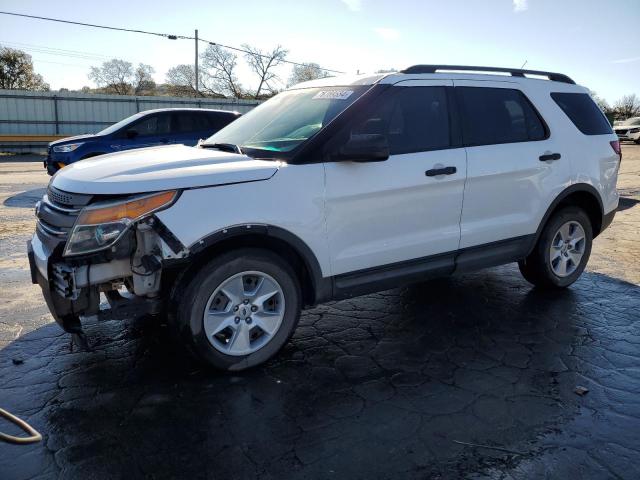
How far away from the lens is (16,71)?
43.0 meters

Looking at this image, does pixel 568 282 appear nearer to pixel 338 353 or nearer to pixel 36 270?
pixel 338 353

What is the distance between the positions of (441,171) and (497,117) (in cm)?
93

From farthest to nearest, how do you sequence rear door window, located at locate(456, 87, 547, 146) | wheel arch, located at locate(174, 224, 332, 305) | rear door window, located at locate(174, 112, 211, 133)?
rear door window, located at locate(174, 112, 211, 133)
rear door window, located at locate(456, 87, 547, 146)
wheel arch, located at locate(174, 224, 332, 305)

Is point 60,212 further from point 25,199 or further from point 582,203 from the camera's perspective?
point 25,199

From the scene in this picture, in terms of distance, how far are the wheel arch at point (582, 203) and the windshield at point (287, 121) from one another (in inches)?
85.2

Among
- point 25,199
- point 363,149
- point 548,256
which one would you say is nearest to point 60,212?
point 363,149

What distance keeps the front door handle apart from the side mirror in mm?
565

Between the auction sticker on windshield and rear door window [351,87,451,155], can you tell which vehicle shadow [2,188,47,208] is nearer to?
the auction sticker on windshield

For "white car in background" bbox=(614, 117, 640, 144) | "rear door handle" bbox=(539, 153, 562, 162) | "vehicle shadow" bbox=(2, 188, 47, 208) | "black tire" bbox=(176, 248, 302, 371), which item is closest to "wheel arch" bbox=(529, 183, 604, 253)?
"rear door handle" bbox=(539, 153, 562, 162)

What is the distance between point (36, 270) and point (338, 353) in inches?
82.0

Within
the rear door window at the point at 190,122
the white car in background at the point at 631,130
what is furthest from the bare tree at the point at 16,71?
the white car in background at the point at 631,130

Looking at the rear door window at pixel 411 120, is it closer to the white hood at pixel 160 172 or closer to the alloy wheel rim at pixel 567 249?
the white hood at pixel 160 172

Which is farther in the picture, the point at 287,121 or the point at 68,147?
the point at 68,147

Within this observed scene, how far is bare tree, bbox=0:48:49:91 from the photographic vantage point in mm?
42156
